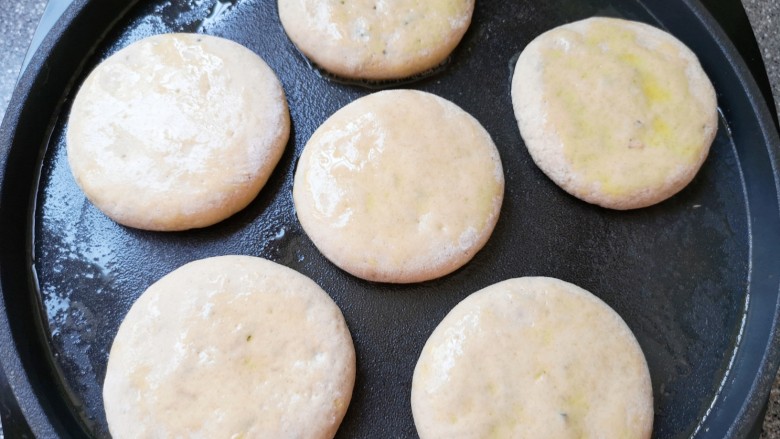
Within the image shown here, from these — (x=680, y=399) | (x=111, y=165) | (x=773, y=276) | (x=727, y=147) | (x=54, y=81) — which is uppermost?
(x=54, y=81)

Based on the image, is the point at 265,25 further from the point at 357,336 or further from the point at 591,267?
the point at 591,267

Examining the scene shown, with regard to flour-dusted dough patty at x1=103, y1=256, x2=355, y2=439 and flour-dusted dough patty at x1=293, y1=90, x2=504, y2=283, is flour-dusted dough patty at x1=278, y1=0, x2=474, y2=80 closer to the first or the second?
flour-dusted dough patty at x1=293, y1=90, x2=504, y2=283

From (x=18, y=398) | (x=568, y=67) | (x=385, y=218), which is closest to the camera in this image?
(x=18, y=398)

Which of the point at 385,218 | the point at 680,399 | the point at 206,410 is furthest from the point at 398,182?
the point at 680,399

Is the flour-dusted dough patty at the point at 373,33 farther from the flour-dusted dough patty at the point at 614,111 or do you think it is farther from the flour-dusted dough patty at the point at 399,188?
the flour-dusted dough patty at the point at 614,111

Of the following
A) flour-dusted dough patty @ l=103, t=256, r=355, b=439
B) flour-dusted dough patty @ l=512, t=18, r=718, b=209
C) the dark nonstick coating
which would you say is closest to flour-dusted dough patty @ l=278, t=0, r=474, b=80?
the dark nonstick coating

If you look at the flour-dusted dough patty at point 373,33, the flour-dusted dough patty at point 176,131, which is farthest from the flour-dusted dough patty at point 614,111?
the flour-dusted dough patty at point 176,131
